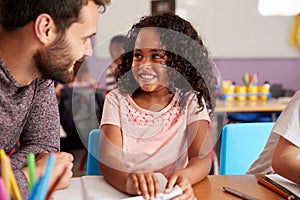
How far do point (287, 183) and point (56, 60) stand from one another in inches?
22.8

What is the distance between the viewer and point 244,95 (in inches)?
125

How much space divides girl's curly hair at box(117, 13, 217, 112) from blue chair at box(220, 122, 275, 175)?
0.19 m

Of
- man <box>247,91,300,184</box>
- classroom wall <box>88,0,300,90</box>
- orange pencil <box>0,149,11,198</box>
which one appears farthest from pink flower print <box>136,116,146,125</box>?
classroom wall <box>88,0,300,90</box>

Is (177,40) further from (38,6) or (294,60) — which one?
(294,60)

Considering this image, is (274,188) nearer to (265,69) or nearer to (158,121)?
(158,121)

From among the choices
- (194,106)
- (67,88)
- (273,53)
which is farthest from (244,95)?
(194,106)

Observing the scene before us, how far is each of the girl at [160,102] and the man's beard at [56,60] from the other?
330 millimetres

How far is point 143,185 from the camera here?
2.87 ft

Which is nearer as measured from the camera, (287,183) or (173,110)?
(287,183)

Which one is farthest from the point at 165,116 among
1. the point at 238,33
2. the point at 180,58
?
the point at 238,33

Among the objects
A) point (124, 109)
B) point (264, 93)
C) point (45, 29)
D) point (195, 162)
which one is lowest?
point (264, 93)

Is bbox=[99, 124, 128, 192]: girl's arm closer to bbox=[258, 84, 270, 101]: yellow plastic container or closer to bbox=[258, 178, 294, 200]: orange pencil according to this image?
bbox=[258, 178, 294, 200]: orange pencil

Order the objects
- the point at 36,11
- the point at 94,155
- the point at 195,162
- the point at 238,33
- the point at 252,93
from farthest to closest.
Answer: the point at 238,33
the point at 252,93
the point at 94,155
the point at 195,162
the point at 36,11

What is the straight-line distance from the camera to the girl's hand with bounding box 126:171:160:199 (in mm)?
854
